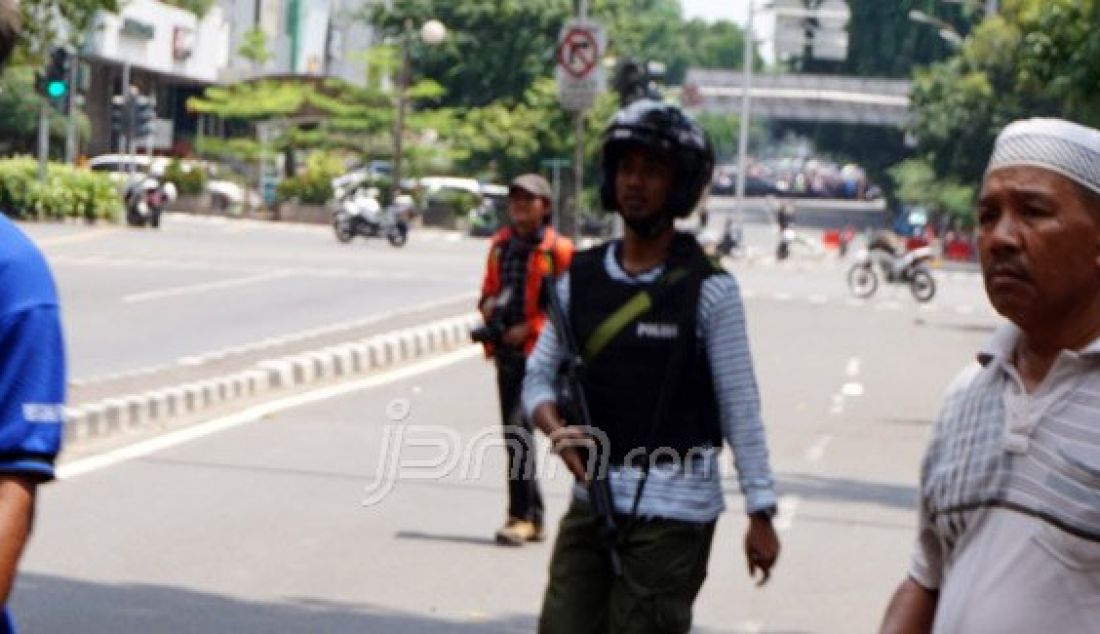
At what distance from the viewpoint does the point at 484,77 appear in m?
84.8

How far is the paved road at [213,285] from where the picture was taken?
1058 inches

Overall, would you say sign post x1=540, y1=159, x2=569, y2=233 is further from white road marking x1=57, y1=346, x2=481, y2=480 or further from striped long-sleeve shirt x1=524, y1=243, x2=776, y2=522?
striped long-sleeve shirt x1=524, y1=243, x2=776, y2=522

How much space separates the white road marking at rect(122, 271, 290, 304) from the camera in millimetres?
32384

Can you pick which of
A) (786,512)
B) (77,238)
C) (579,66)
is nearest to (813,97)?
(77,238)

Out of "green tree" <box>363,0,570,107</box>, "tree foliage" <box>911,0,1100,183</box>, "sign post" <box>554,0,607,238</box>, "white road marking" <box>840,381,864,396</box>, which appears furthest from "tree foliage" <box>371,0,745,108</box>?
"white road marking" <box>840,381,864,396</box>

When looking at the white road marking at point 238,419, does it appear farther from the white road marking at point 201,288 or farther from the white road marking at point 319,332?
the white road marking at point 201,288

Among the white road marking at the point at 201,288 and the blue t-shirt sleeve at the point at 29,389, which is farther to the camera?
the white road marking at the point at 201,288

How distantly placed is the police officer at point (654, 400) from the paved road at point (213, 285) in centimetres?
1508

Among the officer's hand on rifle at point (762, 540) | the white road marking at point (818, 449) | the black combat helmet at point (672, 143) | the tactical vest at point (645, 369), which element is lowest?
the white road marking at point (818, 449)

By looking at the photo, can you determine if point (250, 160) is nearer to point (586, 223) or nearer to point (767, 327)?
point (586, 223)

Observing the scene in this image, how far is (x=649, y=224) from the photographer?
22.0ft

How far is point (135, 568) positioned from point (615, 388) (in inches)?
209

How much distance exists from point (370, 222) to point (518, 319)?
45.4 metres

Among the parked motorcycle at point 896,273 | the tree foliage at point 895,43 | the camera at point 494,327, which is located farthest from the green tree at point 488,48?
the camera at point 494,327
